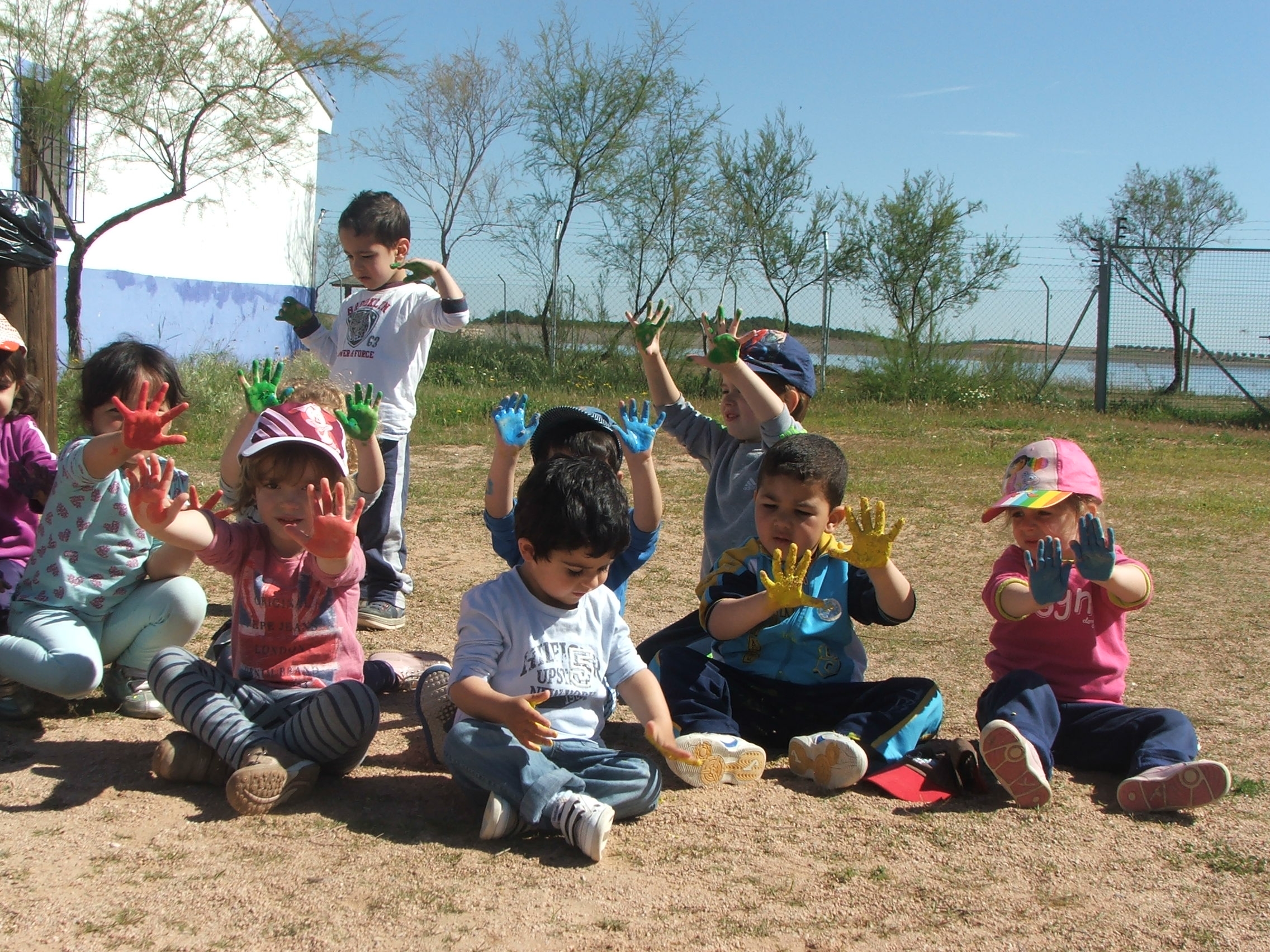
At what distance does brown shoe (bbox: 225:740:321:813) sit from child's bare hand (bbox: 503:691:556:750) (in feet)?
1.88

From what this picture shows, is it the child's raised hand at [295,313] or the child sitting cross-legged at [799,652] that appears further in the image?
the child's raised hand at [295,313]

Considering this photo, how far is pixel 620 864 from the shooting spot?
235cm

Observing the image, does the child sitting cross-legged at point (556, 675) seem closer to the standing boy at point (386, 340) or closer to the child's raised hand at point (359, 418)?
the child's raised hand at point (359, 418)

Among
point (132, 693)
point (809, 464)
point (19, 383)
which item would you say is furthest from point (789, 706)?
point (19, 383)

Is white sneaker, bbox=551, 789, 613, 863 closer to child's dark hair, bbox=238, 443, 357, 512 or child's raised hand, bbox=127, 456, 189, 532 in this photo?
child's dark hair, bbox=238, 443, 357, 512

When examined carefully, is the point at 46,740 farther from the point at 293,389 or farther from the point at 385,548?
the point at 385,548

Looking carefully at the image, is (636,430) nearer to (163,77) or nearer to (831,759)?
(831,759)

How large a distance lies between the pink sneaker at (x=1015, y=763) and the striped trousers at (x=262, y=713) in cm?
151

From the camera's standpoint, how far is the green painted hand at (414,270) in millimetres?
4403

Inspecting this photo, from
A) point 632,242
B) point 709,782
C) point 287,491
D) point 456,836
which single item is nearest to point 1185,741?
point 709,782

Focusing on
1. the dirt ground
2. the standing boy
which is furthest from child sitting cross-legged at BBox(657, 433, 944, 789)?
the standing boy

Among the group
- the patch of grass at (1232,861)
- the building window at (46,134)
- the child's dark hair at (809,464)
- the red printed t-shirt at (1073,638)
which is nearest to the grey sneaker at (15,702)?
the child's dark hair at (809,464)

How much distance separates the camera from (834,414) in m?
13.3

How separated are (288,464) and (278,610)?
1.25 ft
